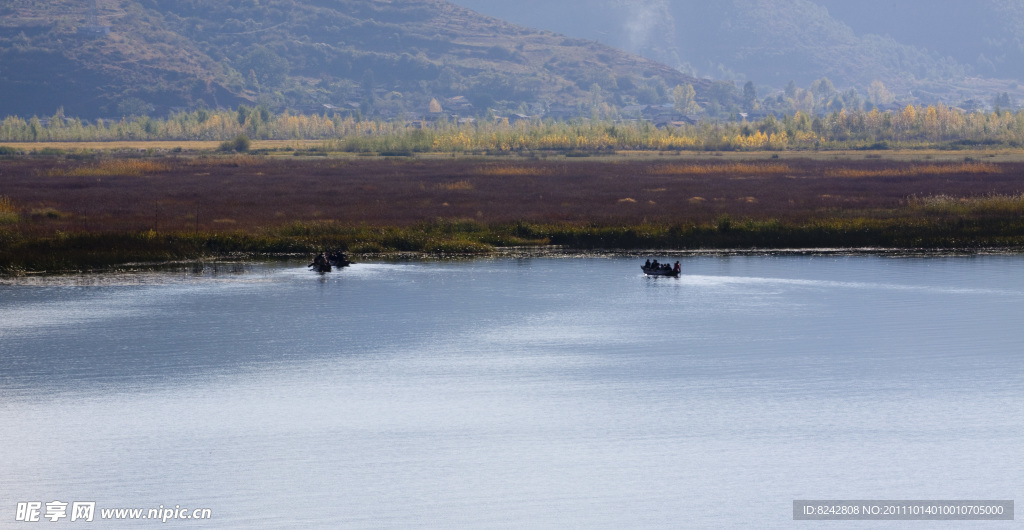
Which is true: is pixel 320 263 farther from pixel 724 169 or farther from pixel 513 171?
pixel 724 169

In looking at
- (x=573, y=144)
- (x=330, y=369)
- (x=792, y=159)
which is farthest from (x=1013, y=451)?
(x=573, y=144)

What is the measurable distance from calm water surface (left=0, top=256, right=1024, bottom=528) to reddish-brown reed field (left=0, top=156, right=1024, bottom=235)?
792 inches

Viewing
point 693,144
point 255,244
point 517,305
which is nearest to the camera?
point 517,305

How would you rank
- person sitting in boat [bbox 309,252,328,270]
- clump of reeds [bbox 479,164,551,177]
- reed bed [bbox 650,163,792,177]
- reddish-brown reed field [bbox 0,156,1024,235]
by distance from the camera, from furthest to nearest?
reed bed [bbox 650,163,792,177] < clump of reeds [bbox 479,164,551,177] < reddish-brown reed field [bbox 0,156,1024,235] < person sitting in boat [bbox 309,252,328,270]

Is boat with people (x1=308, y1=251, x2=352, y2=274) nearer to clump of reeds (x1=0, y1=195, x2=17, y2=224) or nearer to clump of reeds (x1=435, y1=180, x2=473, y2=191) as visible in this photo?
clump of reeds (x1=0, y1=195, x2=17, y2=224)

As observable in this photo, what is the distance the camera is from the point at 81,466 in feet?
89.2

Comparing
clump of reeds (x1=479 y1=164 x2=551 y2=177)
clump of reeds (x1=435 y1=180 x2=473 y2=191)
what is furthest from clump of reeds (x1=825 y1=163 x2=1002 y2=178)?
clump of reeds (x1=435 y1=180 x2=473 y2=191)

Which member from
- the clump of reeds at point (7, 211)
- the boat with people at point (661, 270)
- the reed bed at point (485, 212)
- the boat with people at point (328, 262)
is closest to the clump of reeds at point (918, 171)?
the reed bed at point (485, 212)

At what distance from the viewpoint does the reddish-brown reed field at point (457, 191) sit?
7350cm

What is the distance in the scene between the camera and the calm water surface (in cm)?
2588

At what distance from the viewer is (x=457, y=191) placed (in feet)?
310

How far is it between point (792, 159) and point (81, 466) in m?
128

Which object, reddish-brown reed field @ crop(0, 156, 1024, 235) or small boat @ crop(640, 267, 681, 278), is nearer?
small boat @ crop(640, 267, 681, 278)

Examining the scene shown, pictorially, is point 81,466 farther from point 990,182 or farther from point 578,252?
point 990,182
